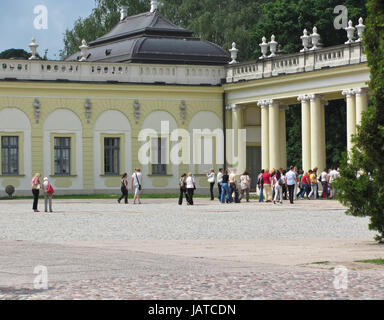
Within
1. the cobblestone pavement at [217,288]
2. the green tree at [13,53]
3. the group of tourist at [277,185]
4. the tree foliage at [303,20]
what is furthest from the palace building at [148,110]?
the green tree at [13,53]

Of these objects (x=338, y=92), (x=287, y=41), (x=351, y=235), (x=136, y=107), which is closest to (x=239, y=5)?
(x=287, y=41)

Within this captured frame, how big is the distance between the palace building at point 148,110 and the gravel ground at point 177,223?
13103 mm

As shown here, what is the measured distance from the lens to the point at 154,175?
5709cm

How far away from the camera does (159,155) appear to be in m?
57.2

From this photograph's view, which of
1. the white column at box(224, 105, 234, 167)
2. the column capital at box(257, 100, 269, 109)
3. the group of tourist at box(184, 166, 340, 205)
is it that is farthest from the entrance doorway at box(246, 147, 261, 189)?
the group of tourist at box(184, 166, 340, 205)

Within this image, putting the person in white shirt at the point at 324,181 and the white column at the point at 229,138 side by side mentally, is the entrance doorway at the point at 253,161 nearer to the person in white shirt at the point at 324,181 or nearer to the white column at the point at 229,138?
the white column at the point at 229,138

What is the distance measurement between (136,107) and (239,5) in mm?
31221

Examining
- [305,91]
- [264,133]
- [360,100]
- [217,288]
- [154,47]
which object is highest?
[154,47]

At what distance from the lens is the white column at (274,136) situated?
5428 centimetres

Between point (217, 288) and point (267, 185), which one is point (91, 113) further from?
→ point (217, 288)

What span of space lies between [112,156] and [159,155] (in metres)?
2.55

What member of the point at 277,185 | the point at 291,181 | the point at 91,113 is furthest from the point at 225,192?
the point at 91,113

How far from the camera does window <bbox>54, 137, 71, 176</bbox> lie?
55.5 meters

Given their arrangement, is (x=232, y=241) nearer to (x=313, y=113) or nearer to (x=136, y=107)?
(x=313, y=113)
